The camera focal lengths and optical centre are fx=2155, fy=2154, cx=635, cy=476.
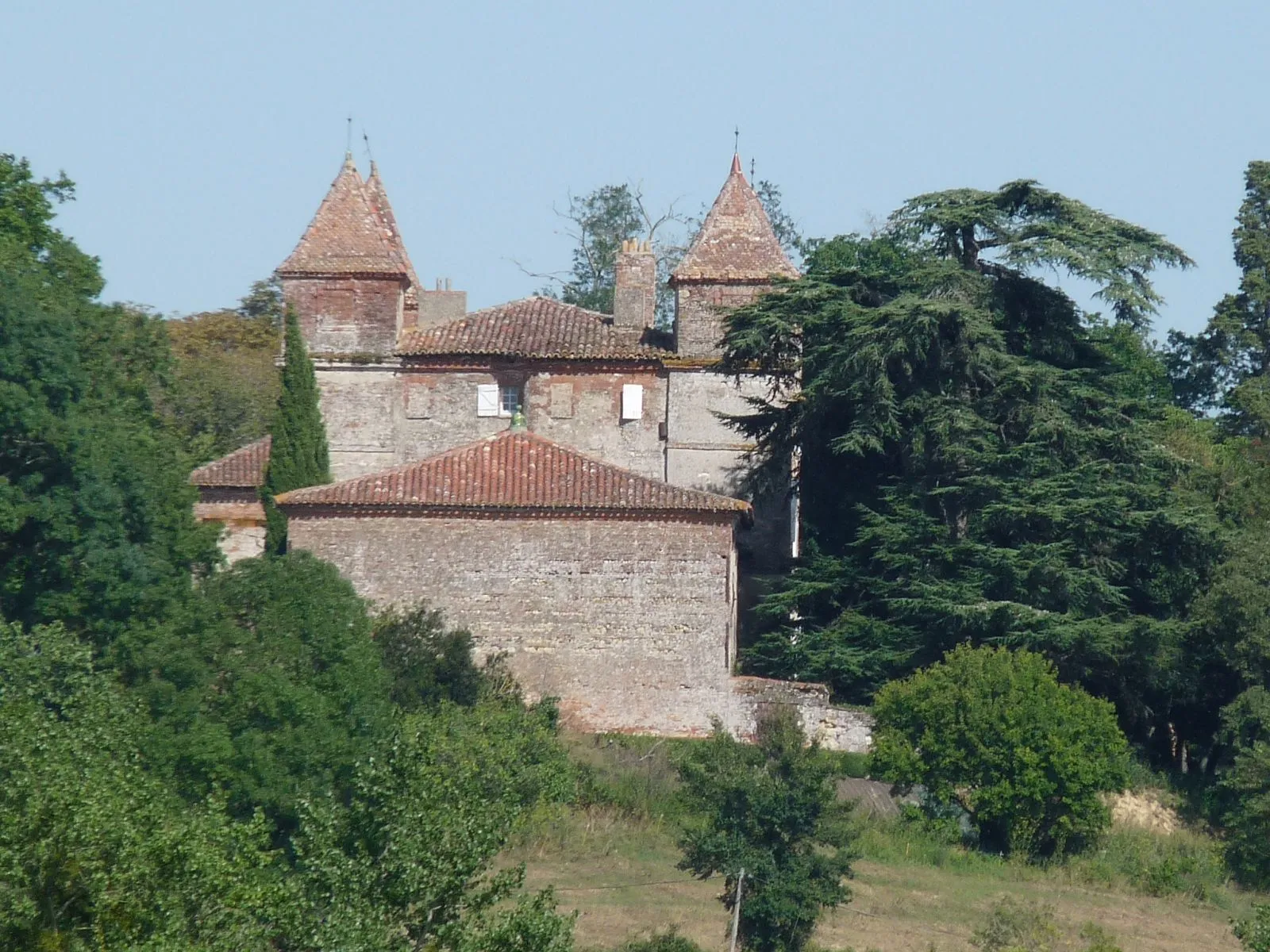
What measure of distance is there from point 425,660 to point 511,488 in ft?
12.2

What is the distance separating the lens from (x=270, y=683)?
2670cm

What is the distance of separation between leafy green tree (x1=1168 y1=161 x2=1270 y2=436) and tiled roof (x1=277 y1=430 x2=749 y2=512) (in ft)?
64.9

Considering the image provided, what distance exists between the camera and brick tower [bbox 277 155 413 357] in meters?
41.2

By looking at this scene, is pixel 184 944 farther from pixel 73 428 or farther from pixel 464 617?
pixel 464 617

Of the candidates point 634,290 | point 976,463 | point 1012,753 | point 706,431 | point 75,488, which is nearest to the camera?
point 75,488

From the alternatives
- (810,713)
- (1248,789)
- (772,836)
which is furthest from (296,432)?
(1248,789)

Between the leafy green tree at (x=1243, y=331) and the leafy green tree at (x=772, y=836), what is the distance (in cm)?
2645

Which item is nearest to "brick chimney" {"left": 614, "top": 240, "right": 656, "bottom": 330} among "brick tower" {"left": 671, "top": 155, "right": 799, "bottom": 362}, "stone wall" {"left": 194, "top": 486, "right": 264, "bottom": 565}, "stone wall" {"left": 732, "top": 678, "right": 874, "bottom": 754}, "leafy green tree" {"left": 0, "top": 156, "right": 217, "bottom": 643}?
"brick tower" {"left": 671, "top": 155, "right": 799, "bottom": 362}

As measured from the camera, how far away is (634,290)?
140ft

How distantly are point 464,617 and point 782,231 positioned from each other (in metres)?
35.6

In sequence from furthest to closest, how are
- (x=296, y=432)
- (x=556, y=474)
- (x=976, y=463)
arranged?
(x=296, y=432), (x=976, y=463), (x=556, y=474)

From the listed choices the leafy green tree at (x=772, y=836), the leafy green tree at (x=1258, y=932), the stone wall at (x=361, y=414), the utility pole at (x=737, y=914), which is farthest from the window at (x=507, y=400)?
the leafy green tree at (x=1258, y=932)

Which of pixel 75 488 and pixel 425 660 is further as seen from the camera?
pixel 425 660

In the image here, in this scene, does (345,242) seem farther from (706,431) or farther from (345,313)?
(706,431)
